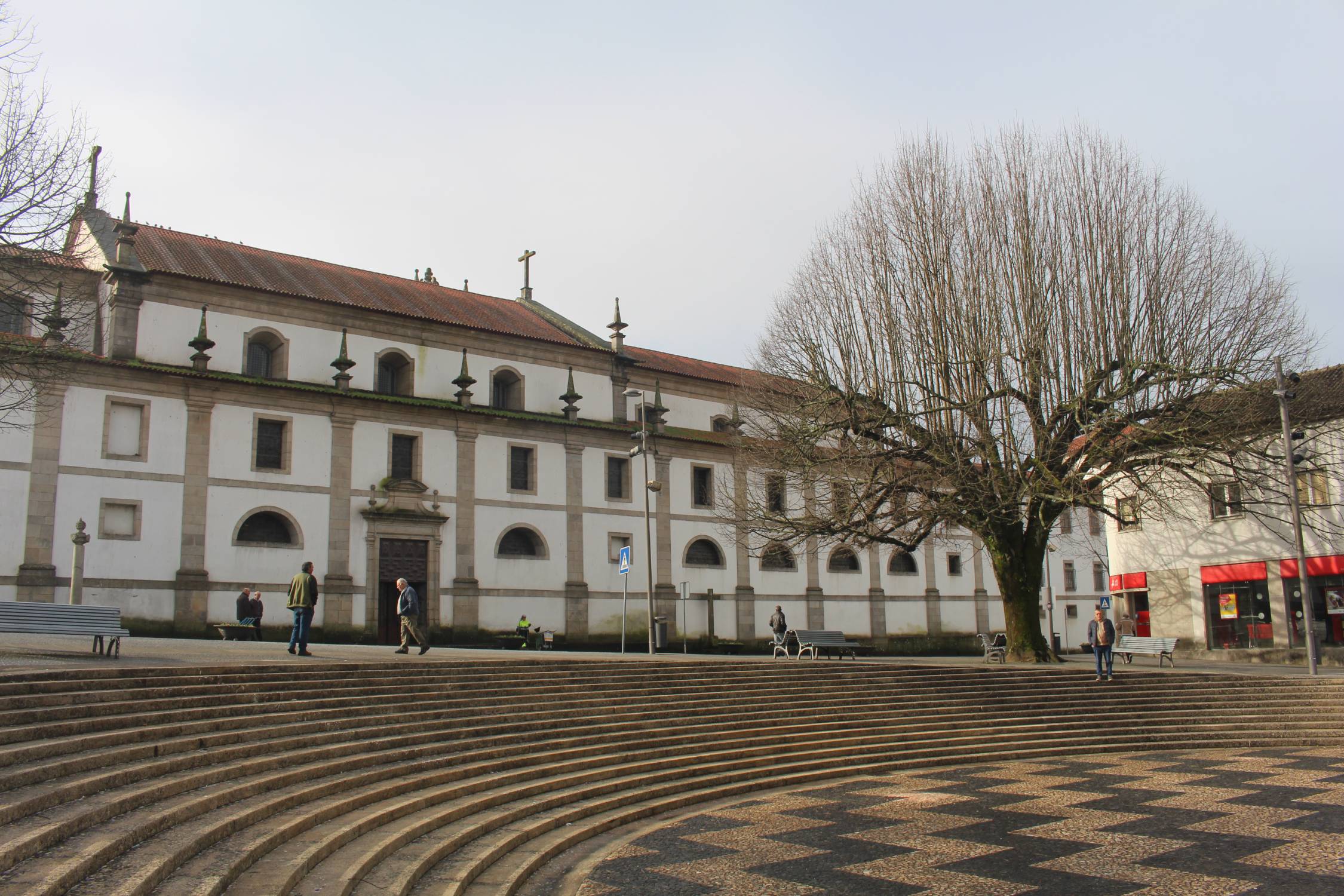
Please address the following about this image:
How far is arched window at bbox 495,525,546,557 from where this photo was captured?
39188mm

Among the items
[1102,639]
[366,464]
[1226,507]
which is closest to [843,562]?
[1226,507]

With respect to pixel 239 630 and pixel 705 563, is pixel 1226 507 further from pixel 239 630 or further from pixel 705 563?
pixel 239 630

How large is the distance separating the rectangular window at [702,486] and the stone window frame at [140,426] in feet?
68.5

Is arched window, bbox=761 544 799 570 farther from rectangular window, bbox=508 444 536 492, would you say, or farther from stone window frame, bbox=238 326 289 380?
stone window frame, bbox=238 326 289 380

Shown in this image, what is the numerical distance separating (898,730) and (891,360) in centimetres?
1089

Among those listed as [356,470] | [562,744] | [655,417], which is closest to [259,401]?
[356,470]

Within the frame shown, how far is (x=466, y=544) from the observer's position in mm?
37812

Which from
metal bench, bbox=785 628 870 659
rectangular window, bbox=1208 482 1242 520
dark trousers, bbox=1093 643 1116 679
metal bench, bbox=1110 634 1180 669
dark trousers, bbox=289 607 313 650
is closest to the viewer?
dark trousers, bbox=289 607 313 650

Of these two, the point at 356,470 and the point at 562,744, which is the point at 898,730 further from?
the point at 356,470

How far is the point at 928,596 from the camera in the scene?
5088 centimetres

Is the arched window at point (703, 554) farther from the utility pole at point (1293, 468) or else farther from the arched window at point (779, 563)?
the utility pole at point (1293, 468)

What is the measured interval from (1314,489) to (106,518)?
117 feet

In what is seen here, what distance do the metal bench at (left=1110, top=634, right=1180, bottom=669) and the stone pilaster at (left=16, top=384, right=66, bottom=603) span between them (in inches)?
1172

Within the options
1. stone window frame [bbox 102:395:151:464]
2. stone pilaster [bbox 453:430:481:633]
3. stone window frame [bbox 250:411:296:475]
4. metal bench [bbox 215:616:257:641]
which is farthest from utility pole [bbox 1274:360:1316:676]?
stone window frame [bbox 102:395:151:464]
